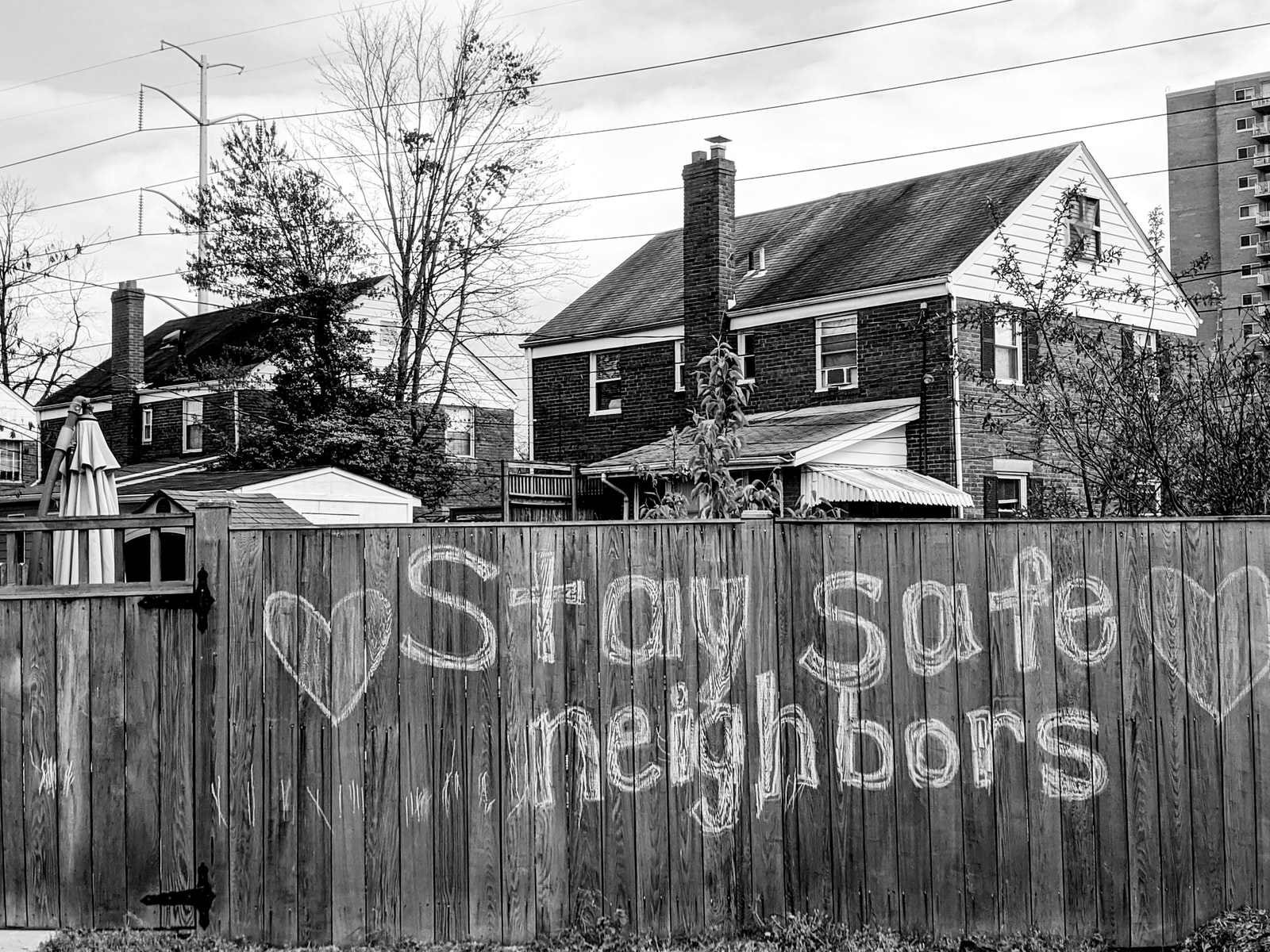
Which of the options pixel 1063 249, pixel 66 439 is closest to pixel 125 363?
pixel 1063 249

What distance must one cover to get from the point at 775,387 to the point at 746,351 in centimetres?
114

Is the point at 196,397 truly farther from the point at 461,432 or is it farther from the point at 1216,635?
the point at 1216,635

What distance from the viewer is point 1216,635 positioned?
5738 mm

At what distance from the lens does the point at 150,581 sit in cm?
600

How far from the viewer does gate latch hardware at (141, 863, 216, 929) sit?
5668mm

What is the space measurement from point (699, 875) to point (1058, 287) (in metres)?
6.99

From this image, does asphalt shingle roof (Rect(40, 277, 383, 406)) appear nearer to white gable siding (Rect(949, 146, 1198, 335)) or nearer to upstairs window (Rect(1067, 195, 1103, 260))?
white gable siding (Rect(949, 146, 1198, 335))

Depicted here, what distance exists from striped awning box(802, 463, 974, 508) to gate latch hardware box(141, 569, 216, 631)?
48.8 ft

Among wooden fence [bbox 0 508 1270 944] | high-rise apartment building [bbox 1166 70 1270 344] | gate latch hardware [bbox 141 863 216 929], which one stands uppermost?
high-rise apartment building [bbox 1166 70 1270 344]

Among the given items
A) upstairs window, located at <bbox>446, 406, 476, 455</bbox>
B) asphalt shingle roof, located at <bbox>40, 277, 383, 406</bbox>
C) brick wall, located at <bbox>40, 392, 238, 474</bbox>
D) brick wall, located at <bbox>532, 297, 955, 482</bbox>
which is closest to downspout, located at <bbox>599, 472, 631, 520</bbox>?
brick wall, located at <bbox>532, 297, 955, 482</bbox>

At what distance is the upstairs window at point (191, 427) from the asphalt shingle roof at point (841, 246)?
1178 centimetres

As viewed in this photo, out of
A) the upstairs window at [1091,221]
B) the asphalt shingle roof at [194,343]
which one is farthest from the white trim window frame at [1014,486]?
the asphalt shingle roof at [194,343]

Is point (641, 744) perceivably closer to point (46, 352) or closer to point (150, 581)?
point (150, 581)

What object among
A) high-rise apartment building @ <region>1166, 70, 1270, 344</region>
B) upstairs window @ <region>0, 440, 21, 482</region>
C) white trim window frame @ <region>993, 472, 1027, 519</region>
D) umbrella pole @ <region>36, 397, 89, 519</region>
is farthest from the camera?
high-rise apartment building @ <region>1166, 70, 1270, 344</region>
